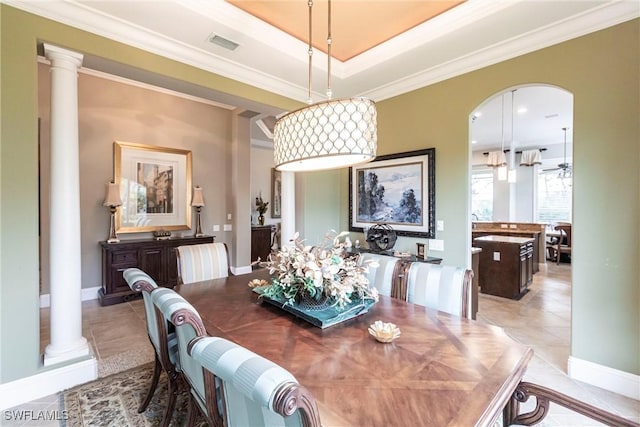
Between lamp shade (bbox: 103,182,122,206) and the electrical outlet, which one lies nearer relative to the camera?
the electrical outlet

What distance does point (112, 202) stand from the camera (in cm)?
404

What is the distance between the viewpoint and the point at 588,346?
2342 millimetres

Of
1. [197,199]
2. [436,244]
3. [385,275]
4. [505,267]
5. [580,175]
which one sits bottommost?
[505,267]

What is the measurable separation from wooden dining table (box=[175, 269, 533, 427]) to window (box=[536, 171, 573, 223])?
321 inches

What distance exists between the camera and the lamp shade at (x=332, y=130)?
149cm

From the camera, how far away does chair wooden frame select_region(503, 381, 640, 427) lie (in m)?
1.00

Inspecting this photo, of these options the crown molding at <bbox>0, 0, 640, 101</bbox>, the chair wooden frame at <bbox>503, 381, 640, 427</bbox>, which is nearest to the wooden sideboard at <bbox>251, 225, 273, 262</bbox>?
the crown molding at <bbox>0, 0, 640, 101</bbox>

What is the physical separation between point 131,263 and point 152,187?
1.24m

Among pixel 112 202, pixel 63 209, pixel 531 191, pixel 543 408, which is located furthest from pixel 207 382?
pixel 531 191

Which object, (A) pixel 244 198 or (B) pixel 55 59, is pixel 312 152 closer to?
(B) pixel 55 59

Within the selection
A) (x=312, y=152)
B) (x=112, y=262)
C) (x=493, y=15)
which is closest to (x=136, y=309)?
(x=112, y=262)

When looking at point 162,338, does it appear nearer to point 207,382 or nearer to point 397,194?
point 207,382

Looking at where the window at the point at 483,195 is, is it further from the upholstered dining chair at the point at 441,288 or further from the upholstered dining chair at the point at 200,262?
the upholstered dining chair at the point at 200,262

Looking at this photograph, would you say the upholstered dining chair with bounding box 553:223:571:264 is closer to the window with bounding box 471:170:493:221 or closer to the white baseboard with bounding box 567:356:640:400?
the window with bounding box 471:170:493:221
